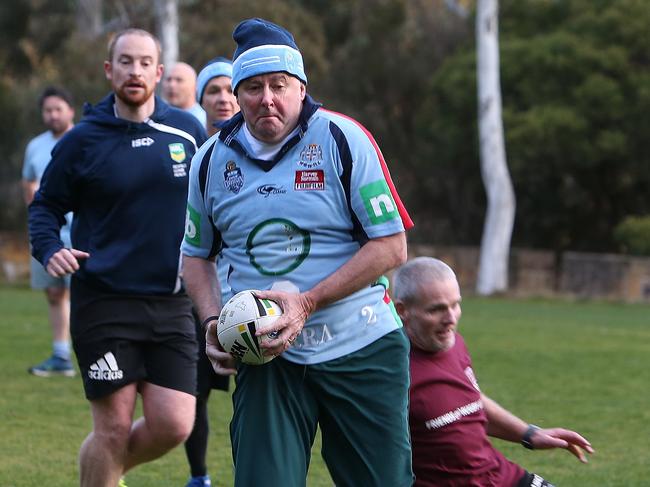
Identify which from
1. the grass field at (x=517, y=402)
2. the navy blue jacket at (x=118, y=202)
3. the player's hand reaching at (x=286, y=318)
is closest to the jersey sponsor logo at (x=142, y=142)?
the navy blue jacket at (x=118, y=202)

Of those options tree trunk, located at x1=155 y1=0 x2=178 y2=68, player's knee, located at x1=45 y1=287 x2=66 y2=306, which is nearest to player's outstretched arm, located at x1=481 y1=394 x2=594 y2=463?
player's knee, located at x1=45 y1=287 x2=66 y2=306

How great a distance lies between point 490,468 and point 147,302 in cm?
197

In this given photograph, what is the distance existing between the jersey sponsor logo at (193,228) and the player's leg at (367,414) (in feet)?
2.34

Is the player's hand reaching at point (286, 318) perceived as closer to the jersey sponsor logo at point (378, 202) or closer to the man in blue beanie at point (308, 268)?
the man in blue beanie at point (308, 268)

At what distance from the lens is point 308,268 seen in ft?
14.4

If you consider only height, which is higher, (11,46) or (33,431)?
(11,46)

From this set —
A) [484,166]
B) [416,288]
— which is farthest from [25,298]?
[416,288]

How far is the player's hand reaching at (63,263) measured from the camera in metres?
5.57

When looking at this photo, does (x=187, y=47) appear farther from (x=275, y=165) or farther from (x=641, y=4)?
(x=275, y=165)

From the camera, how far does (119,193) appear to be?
5945 millimetres

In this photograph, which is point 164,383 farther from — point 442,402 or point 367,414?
point 367,414

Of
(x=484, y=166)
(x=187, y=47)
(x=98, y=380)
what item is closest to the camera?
(x=98, y=380)

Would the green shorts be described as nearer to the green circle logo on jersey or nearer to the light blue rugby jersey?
the light blue rugby jersey

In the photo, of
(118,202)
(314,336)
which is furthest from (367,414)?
(118,202)
